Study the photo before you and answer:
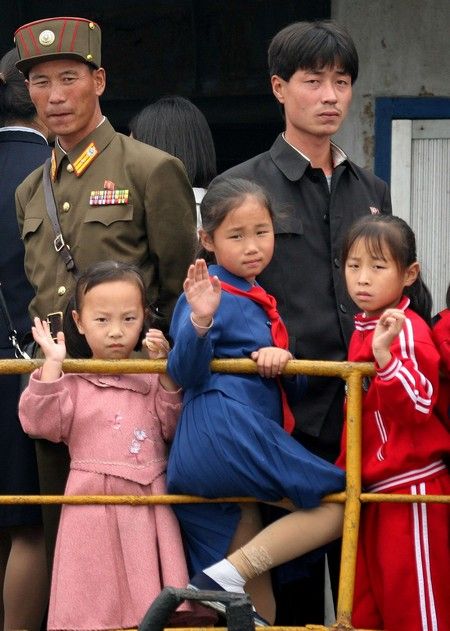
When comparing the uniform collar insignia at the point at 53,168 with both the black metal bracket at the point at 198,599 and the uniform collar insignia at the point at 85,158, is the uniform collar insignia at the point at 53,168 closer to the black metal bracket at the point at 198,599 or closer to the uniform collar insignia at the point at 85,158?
the uniform collar insignia at the point at 85,158

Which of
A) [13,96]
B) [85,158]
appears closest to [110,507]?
[85,158]

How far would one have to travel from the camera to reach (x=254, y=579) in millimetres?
4094

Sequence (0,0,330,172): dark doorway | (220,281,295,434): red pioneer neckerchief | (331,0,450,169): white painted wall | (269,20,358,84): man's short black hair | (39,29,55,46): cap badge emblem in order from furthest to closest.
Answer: (0,0,330,172): dark doorway < (331,0,450,169): white painted wall < (39,29,55,46): cap badge emblem < (269,20,358,84): man's short black hair < (220,281,295,434): red pioneer neckerchief

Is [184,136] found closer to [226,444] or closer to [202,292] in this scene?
[202,292]

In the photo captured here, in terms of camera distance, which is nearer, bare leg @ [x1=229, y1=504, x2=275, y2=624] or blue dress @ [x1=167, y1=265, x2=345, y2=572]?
blue dress @ [x1=167, y1=265, x2=345, y2=572]

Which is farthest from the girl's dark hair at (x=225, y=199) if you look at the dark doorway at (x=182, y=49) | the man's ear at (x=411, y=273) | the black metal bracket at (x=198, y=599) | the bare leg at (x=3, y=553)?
the dark doorway at (x=182, y=49)

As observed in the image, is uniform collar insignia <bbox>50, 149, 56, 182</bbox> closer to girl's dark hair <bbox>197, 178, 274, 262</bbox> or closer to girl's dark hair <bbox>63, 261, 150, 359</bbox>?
girl's dark hair <bbox>63, 261, 150, 359</bbox>

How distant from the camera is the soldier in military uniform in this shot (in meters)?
4.54

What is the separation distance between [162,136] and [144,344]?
46.4 inches

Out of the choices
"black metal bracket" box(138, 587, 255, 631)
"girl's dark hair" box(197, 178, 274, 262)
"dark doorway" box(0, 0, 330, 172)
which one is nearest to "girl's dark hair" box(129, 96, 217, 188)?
"girl's dark hair" box(197, 178, 274, 262)

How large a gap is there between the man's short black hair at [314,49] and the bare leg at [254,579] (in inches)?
52.5

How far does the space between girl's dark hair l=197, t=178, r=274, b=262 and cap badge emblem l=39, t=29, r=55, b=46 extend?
806 mm

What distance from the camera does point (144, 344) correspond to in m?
4.12

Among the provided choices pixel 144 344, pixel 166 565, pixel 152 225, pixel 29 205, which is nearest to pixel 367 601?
pixel 166 565
